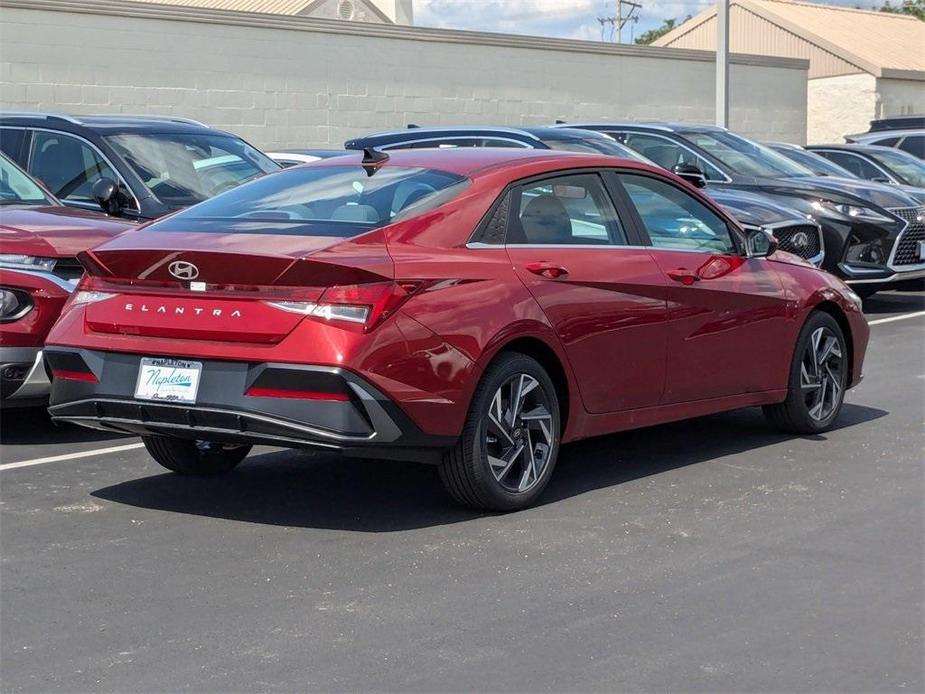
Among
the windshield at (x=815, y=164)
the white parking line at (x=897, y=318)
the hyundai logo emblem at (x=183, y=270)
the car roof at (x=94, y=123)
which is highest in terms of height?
the car roof at (x=94, y=123)

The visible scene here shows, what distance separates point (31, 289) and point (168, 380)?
7.21ft

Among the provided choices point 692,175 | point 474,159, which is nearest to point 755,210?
point 692,175

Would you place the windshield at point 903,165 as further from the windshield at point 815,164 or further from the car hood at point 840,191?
the car hood at point 840,191

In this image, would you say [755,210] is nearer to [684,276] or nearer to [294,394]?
[684,276]

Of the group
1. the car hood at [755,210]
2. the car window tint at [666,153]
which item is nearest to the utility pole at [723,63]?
the car window tint at [666,153]

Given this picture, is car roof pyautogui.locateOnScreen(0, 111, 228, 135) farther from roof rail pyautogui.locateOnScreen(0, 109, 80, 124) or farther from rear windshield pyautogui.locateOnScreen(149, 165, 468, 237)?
rear windshield pyautogui.locateOnScreen(149, 165, 468, 237)

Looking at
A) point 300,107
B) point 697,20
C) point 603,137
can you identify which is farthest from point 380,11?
point 603,137

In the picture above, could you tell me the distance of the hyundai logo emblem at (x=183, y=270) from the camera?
6156mm

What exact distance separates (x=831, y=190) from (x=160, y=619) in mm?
11290

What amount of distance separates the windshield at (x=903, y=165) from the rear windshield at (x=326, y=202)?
14.5m

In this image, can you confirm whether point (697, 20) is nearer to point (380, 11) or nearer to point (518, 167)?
point (380, 11)

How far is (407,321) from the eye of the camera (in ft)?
19.9

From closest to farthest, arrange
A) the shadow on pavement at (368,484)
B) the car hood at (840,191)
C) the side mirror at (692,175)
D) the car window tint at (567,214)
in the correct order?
the shadow on pavement at (368,484) < the car window tint at (567,214) < the side mirror at (692,175) < the car hood at (840,191)

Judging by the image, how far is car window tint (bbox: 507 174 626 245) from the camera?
6.88 meters
